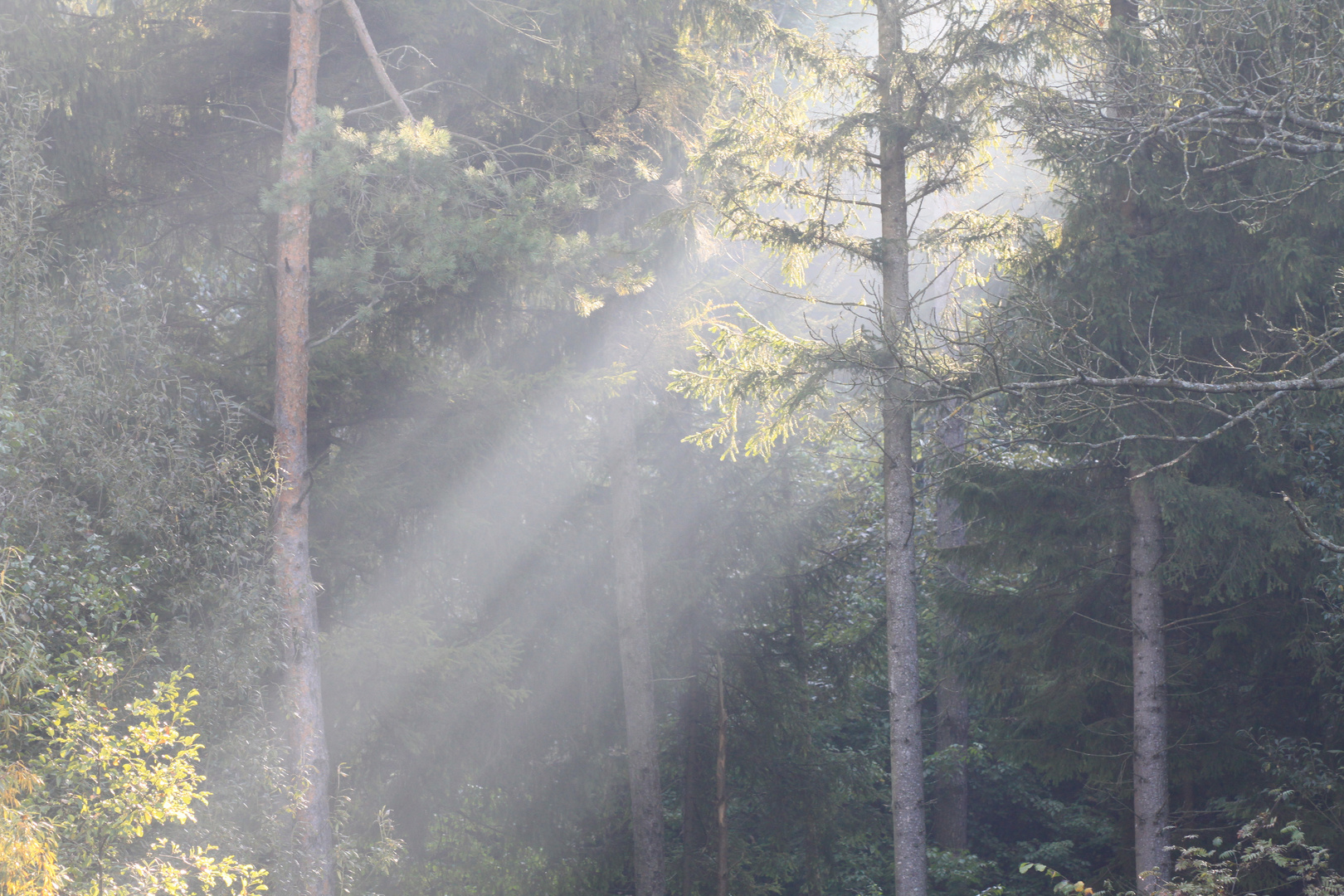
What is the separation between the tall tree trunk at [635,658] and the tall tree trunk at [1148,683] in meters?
5.69

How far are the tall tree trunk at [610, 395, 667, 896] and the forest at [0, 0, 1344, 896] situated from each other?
58 mm

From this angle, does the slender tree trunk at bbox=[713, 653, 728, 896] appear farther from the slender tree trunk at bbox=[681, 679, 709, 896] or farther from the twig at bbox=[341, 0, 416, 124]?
the twig at bbox=[341, 0, 416, 124]

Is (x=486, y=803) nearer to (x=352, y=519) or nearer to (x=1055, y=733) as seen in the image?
(x=352, y=519)

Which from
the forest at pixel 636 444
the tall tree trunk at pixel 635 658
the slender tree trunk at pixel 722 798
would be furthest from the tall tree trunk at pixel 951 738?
the tall tree trunk at pixel 635 658

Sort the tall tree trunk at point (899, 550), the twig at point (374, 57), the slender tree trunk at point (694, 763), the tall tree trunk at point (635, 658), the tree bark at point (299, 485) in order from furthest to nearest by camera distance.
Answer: the slender tree trunk at point (694, 763)
the tall tree trunk at point (635, 658)
the twig at point (374, 57)
the tree bark at point (299, 485)
the tall tree trunk at point (899, 550)

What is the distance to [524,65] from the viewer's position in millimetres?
11281

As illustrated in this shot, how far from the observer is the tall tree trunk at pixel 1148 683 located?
787 centimetres

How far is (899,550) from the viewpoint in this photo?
887 cm

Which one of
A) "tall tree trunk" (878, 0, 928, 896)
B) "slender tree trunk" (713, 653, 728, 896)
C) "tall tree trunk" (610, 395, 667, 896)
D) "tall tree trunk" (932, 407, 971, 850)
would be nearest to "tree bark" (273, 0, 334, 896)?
"tall tree trunk" (610, 395, 667, 896)

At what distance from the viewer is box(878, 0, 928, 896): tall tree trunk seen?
8703 millimetres

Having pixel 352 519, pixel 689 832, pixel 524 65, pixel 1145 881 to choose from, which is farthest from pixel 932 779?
pixel 524 65

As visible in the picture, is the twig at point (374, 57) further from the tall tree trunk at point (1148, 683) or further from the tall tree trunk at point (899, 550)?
the tall tree trunk at point (1148, 683)

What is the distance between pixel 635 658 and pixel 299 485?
4.69m

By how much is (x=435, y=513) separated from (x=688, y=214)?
504 centimetres
